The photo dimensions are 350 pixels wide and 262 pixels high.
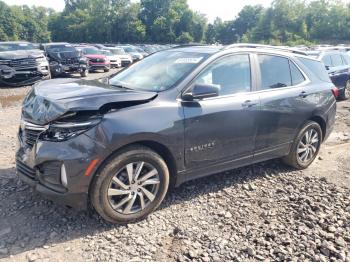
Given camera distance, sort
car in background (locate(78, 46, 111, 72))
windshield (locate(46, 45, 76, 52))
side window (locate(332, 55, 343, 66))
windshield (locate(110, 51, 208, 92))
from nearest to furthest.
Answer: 1. windshield (locate(110, 51, 208, 92))
2. side window (locate(332, 55, 343, 66))
3. windshield (locate(46, 45, 76, 52))
4. car in background (locate(78, 46, 111, 72))

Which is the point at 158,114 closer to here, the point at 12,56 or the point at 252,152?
the point at 252,152

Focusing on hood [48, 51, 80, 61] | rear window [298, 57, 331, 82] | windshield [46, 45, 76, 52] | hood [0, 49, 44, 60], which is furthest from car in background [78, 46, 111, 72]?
rear window [298, 57, 331, 82]

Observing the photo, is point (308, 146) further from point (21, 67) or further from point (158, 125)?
point (21, 67)

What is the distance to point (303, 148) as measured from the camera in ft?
16.6

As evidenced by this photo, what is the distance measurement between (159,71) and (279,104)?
5.35ft

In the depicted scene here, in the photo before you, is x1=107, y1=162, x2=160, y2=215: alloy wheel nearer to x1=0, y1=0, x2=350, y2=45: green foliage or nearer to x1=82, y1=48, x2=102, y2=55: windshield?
x1=82, y1=48, x2=102, y2=55: windshield

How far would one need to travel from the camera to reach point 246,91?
421cm

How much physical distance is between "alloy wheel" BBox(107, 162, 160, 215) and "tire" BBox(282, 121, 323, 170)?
2360 millimetres

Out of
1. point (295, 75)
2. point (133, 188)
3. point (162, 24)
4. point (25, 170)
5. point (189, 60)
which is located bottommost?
point (133, 188)

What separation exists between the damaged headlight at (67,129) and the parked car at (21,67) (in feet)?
33.0

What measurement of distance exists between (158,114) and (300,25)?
229ft

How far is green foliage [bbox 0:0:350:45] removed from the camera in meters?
63.7

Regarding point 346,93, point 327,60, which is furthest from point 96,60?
point 346,93

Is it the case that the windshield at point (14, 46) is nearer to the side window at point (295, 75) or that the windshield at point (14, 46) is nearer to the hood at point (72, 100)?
the hood at point (72, 100)
